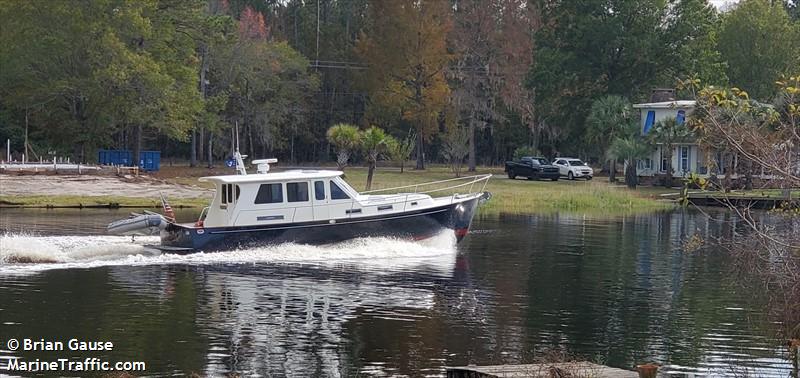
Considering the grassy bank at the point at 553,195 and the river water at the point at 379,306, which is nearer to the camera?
the river water at the point at 379,306

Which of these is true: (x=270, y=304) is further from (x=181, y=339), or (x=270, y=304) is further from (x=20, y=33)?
(x=20, y=33)

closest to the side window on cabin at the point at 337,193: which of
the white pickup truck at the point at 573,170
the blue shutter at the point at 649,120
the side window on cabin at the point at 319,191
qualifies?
the side window on cabin at the point at 319,191

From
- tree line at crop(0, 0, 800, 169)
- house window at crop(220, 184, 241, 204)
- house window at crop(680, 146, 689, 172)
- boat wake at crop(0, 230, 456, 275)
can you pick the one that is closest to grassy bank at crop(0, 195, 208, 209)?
tree line at crop(0, 0, 800, 169)

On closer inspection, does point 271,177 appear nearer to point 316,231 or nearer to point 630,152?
point 316,231

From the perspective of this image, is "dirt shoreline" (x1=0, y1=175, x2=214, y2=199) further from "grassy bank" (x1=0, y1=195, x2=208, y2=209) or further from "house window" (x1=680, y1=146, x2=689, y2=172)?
"house window" (x1=680, y1=146, x2=689, y2=172)

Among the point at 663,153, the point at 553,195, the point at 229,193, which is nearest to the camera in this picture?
the point at 229,193

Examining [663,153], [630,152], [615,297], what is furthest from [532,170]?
[615,297]

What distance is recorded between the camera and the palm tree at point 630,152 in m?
76.1

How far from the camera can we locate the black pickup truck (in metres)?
82.4

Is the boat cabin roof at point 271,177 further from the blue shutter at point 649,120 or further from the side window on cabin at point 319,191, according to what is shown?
the blue shutter at point 649,120

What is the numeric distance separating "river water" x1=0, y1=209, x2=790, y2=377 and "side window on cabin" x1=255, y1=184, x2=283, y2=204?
1534mm

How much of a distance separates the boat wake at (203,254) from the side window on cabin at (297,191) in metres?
1.38

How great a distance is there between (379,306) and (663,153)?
5623 centimetres

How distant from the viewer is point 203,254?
1411 inches
